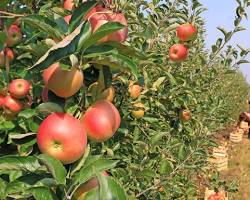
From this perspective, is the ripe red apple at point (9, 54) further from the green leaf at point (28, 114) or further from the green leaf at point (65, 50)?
the green leaf at point (65, 50)

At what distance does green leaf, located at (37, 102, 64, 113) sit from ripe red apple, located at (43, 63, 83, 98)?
47 mm

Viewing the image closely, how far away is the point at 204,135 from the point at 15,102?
2.09 m

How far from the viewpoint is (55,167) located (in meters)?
0.97

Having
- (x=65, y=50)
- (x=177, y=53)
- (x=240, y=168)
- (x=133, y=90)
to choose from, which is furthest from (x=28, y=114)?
(x=240, y=168)

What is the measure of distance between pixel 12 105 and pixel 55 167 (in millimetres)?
500

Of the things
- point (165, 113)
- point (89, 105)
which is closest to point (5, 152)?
point (89, 105)

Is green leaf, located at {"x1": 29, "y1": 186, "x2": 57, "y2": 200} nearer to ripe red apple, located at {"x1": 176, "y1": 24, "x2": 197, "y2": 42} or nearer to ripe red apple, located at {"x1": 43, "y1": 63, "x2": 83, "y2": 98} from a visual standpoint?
ripe red apple, located at {"x1": 43, "y1": 63, "x2": 83, "y2": 98}

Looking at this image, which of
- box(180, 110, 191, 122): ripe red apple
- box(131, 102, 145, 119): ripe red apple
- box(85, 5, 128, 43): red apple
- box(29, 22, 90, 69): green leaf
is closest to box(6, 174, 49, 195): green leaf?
box(29, 22, 90, 69): green leaf

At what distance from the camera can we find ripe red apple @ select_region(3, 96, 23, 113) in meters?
1.40

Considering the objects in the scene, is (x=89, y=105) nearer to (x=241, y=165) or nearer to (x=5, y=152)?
(x=5, y=152)

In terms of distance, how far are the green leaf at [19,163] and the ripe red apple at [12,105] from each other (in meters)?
0.37

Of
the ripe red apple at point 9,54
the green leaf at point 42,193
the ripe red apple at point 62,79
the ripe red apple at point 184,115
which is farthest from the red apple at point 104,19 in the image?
the ripe red apple at point 184,115

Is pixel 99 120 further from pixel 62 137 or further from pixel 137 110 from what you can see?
pixel 137 110

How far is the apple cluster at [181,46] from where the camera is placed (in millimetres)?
2287
